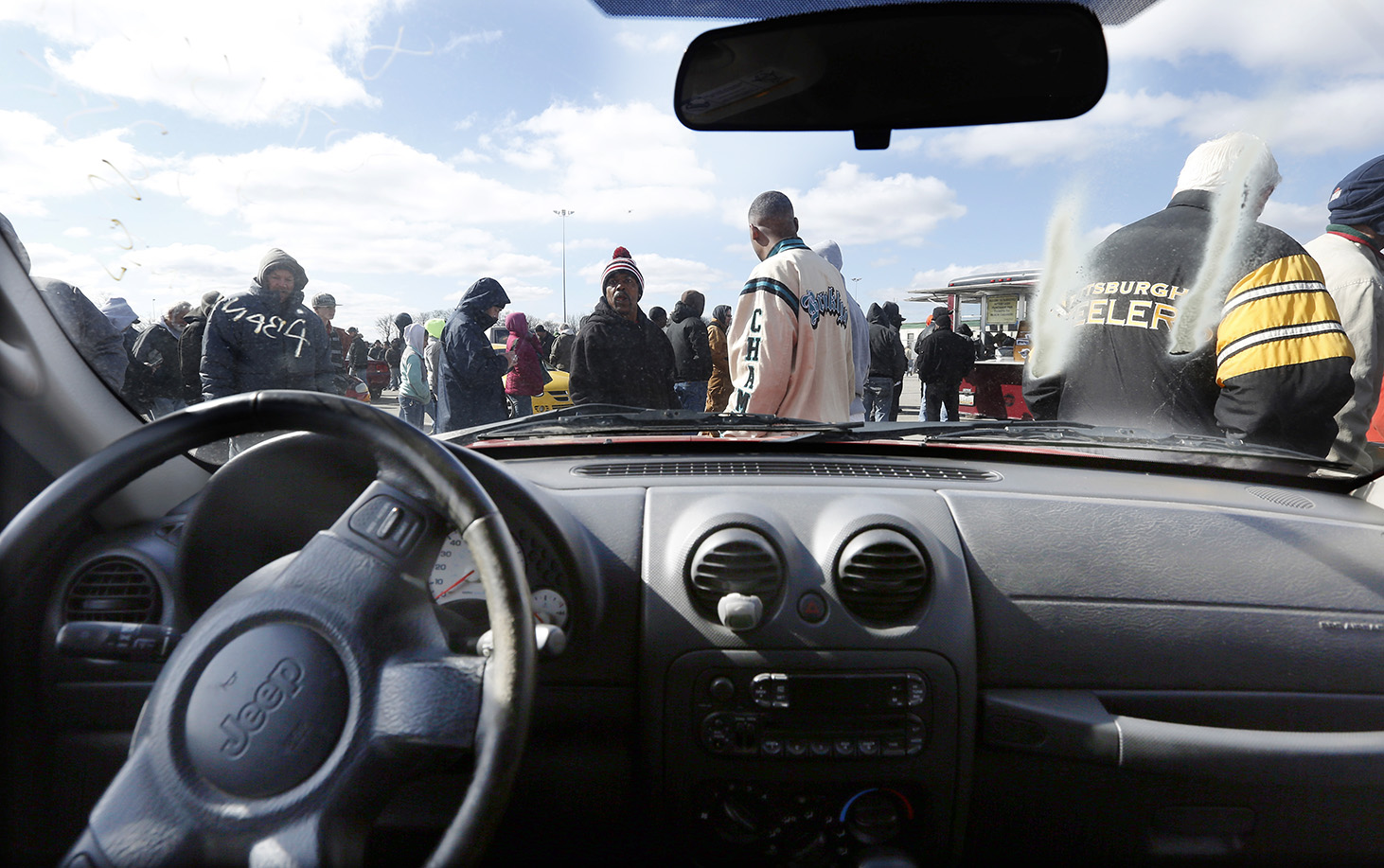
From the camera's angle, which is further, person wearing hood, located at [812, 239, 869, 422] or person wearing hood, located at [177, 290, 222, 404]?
person wearing hood, located at [812, 239, 869, 422]

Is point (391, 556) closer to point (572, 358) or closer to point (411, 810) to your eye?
point (411, 810)

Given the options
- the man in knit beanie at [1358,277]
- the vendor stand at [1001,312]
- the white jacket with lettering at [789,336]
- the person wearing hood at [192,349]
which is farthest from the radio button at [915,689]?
the person wearing hood at [192,349]

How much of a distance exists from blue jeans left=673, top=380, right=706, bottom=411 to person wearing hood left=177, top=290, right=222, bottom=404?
120 inches

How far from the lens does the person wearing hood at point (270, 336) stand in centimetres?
329

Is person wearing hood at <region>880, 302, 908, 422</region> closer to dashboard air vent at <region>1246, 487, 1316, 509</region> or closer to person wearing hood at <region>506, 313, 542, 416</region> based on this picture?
person wearing hood at <region>506, 313, 542, 416</region>

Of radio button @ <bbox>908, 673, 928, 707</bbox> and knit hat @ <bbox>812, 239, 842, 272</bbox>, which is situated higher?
knit hat @ <bbox>812, 239, 842, 272</bbox>

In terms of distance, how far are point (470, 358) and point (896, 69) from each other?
445 centimetres

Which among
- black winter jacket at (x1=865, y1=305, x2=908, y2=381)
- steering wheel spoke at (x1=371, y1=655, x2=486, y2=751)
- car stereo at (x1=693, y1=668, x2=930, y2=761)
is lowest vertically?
car stereo at (x1=693, y1=668, x2=930, y2=761)

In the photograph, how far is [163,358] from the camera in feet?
8.82

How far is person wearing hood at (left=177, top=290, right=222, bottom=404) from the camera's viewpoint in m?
2.97

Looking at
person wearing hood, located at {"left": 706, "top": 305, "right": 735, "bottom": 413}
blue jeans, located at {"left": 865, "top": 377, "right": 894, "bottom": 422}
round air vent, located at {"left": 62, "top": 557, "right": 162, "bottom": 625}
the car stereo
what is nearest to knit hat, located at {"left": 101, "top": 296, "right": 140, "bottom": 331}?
round air vent, located at {"left": 62, "top": 557, "right": 162, "bottom": 625}

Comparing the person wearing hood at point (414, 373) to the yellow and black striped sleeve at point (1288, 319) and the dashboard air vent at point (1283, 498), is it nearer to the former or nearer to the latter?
the yellow and black striped sleeve at point (1288, 319)

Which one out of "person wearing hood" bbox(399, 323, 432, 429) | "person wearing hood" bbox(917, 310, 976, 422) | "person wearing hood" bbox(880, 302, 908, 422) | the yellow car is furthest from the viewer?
"person wearing hood" bbox(917, 310, 976, 422)

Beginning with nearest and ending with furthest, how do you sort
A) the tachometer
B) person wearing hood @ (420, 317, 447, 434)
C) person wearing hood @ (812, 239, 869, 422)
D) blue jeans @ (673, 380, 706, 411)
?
the tachometer → person wearing hood @ (812, 239, 869, 422) → blue jeans @ (673, 380, 706, 411) → person wearing hood @ (420, 317, 447, 434)
